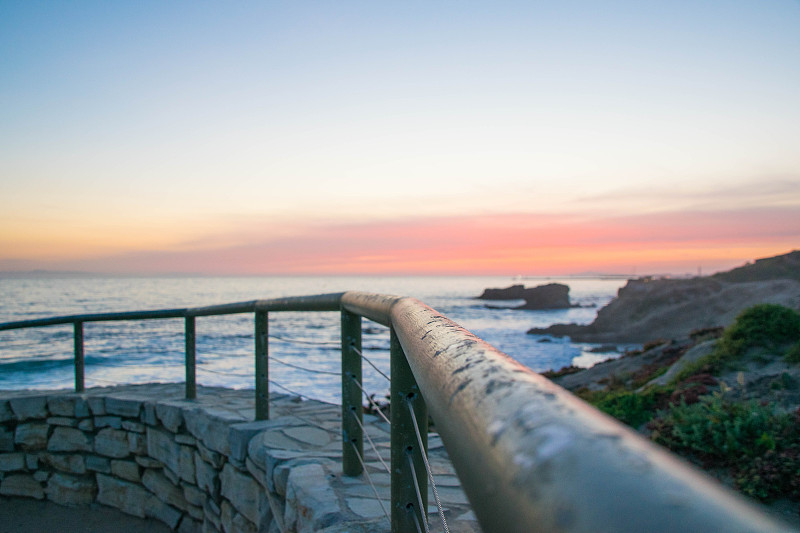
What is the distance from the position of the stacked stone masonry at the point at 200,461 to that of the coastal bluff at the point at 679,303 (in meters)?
17.6

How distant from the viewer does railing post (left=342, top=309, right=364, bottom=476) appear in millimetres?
2777

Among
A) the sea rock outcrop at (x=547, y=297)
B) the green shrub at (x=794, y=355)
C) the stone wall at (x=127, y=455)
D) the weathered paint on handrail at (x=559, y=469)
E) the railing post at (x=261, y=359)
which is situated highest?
the weathered paint on handrail at (x=559, y=469)

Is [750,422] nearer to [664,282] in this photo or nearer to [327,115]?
[327,115]

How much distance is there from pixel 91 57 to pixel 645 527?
9836mm

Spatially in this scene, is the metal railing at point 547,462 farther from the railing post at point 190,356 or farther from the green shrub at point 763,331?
the green shrub at point 763,331

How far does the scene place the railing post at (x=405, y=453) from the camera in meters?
1.68

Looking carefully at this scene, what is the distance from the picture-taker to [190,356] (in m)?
4.89

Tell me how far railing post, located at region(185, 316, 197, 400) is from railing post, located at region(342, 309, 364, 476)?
102 inches

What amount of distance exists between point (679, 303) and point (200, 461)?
2148cm

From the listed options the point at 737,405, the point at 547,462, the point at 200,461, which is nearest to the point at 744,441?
the point at 737,405

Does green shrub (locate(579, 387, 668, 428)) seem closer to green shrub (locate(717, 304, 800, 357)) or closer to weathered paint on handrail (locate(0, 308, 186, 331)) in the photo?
green shrub (locate(717, 304, 800, 357))

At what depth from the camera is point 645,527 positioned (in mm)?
264

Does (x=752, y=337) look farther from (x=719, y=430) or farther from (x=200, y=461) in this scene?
(x=200, y=461)

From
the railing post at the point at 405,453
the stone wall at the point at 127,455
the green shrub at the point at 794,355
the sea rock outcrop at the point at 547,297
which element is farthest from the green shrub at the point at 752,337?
the sea rock outcrop at the point at 547,297
